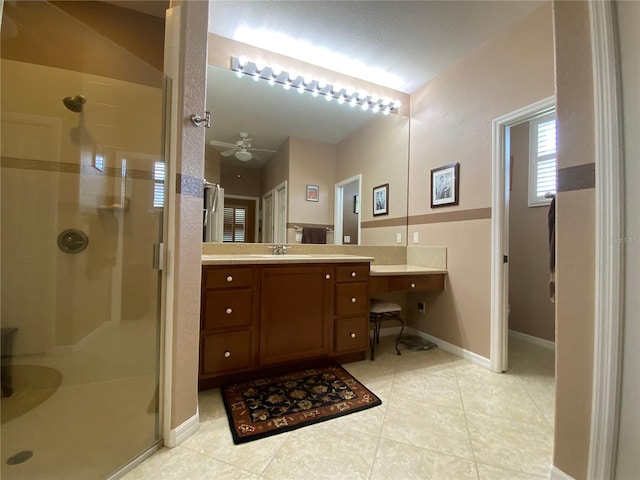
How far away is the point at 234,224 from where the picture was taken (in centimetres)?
224

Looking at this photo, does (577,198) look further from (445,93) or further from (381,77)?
(381,77)

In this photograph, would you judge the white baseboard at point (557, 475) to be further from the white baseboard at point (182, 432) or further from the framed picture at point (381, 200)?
the framed picture at point (381, 200)

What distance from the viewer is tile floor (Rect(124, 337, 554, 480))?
1.11m

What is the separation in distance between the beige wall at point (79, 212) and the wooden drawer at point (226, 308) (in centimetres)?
38

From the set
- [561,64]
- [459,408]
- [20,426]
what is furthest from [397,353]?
[20,426]

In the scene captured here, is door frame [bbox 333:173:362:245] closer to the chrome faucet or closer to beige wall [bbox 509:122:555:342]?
the chrome faucet

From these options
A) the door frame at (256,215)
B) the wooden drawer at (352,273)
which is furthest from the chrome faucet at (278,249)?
the wooden drawer at (352,273)

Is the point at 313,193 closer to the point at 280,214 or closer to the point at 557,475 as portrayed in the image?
the point at 280,214

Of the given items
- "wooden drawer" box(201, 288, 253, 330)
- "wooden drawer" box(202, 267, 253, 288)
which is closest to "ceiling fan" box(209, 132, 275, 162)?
"wooden drawer" box(202, 267, 253, 288)

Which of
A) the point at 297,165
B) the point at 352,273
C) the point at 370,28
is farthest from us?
the point at 297,165

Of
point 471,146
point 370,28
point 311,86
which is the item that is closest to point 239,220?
point 311,86

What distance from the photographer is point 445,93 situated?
2.49 meters

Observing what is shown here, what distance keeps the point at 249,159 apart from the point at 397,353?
219cm

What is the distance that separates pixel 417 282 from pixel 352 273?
0.70 meters
